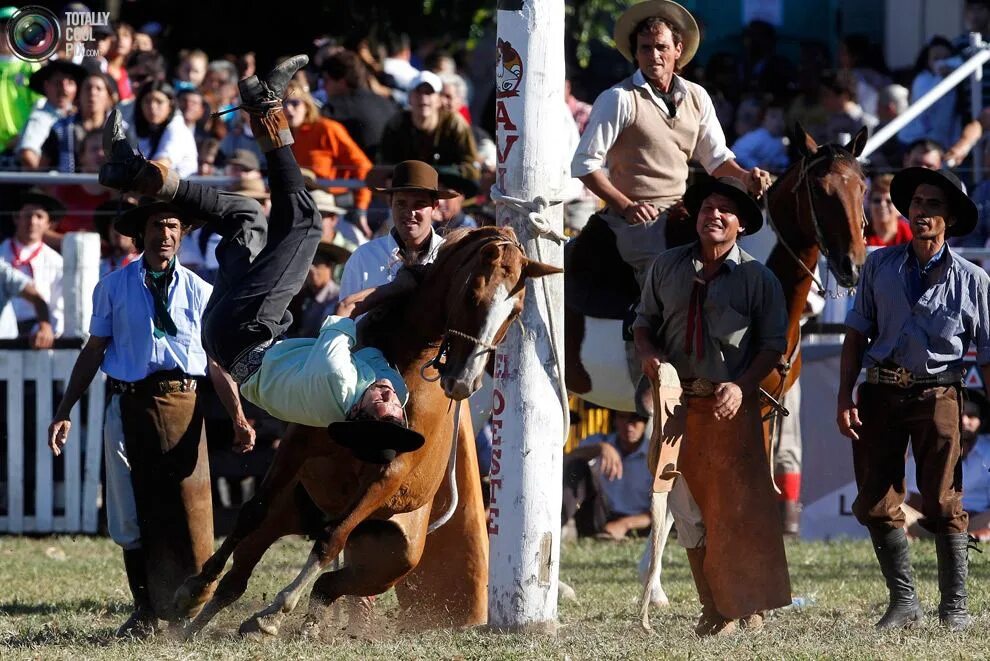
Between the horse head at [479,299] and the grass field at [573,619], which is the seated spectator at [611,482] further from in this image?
the horse head at [479,299]

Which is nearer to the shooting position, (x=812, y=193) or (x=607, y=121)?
(x=812, y=193)

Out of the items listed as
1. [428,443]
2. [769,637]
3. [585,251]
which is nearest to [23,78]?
[585,251]

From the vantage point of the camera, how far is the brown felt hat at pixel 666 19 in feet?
29.5

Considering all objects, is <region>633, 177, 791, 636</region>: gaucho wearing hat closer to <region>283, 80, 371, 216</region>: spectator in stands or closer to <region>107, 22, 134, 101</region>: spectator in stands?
<region>283, 80, 371, 216</region>: spectator in stands

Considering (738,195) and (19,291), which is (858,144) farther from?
(19,291)

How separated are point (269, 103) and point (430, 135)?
18.6 ft

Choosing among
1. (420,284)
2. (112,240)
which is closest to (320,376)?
(420,284)

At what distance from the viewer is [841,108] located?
579 inches

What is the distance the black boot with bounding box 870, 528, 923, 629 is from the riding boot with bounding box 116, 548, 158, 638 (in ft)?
11.6

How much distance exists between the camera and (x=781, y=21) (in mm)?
19953

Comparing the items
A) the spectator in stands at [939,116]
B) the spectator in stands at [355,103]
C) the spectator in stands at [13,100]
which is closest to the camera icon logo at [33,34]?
the spectator in stands at [13,100]

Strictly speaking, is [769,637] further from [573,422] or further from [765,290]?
[573,422]

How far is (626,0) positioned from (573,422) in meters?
7.91

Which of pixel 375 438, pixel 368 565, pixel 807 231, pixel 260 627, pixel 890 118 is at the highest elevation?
pixel 890 118
